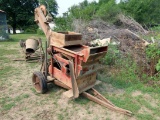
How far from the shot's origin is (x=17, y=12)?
24.8 meters

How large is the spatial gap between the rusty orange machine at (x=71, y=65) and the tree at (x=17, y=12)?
23.0 meters

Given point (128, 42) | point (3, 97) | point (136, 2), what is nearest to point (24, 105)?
point (3, 97)

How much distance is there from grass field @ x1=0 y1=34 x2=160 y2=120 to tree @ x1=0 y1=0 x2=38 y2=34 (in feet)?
73.5

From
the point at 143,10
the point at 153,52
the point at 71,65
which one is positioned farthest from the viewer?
the point at 143,10

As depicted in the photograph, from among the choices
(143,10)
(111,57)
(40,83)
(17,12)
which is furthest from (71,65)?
(17,12)

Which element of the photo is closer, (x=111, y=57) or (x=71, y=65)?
(x=71, y=65)

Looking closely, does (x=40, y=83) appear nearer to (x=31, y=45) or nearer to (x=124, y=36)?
(x=31, y=45)

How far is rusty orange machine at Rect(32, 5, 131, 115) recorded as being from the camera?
3246 mm

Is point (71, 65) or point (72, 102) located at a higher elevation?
point (71, 65)

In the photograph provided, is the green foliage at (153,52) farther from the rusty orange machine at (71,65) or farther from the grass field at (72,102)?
the rusty orange machine at (71,65)

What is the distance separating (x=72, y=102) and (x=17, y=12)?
2516 centimetres

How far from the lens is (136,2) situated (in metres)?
16.2

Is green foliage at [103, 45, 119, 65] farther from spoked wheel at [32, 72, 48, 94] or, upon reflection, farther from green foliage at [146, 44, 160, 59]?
spoked wheel at [32, 72, 48, 94]

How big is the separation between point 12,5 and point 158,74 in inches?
1026
